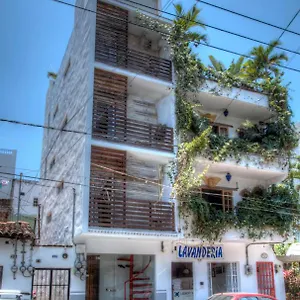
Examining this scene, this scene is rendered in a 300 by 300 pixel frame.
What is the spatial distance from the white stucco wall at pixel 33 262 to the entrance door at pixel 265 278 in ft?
29.2

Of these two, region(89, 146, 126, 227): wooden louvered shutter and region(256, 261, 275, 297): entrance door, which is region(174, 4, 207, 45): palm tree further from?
region(256, 261, 275, 297): entrance door

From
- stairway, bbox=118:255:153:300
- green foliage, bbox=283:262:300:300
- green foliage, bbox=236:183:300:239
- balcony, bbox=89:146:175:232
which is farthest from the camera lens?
green foliage, bbox=283:262:300:300

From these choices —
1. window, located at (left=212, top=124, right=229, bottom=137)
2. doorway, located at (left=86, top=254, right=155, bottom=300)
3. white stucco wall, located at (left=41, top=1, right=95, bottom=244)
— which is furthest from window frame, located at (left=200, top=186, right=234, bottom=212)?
white stucco wall, located at (left=41, top=1, right=95, bottom=244)

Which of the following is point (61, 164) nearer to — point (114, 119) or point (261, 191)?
point (114, 119)

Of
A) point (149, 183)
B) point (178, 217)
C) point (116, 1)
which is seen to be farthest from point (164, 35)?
point (178, 217)

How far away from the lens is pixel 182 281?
57.6 feet

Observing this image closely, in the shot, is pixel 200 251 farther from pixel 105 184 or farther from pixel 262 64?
pixel 262 64

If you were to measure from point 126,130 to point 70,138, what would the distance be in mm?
2915

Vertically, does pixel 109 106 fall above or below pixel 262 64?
below

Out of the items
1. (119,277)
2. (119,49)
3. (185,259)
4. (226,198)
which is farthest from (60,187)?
(226,198)

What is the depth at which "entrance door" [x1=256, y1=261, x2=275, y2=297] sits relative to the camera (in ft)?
63.6

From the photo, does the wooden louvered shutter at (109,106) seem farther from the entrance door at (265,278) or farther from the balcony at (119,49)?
the entrance door at (265,278)

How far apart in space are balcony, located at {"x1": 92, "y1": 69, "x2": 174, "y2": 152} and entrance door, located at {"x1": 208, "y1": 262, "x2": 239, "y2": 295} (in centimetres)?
630

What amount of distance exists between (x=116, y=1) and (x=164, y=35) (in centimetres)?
265
